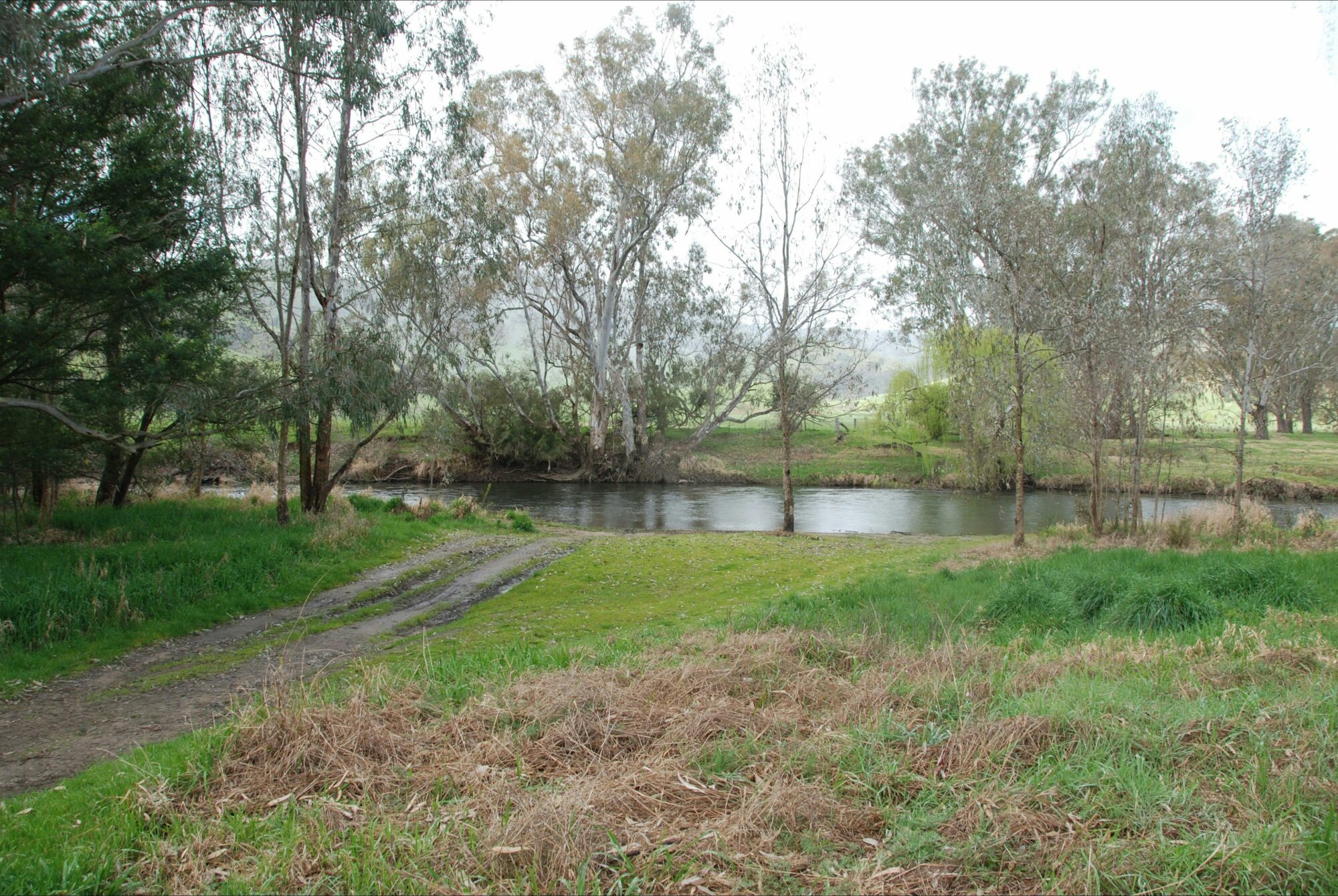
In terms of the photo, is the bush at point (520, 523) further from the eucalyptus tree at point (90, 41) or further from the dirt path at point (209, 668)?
the eucalyptus tree at point (90, 41)

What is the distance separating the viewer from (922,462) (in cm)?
4153

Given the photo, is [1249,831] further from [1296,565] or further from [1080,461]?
[1080,461]

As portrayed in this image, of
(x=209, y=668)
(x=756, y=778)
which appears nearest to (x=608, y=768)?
(x=756, y=778)

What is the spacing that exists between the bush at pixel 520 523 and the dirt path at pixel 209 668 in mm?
6516

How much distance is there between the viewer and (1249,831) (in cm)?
345

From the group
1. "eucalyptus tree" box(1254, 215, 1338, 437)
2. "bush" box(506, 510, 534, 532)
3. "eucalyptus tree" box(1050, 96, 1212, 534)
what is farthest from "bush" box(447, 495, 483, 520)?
"eucalyptus tree" box(1254, 215, 1338, 437)

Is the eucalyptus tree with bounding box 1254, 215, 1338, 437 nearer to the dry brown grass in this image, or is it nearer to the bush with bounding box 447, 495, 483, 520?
the dry brown grass

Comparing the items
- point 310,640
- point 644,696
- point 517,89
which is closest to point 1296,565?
point 644,696

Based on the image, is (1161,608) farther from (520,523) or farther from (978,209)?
(520,523)

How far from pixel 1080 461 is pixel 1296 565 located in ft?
53.9

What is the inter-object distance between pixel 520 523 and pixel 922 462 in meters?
26.1

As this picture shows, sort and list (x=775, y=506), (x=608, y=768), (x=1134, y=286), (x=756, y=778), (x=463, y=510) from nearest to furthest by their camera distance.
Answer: (x=756, y=778) → (x=608, y=768) → (x=1134, y=286) → (x=463, y=510) → (x=775, y=506)

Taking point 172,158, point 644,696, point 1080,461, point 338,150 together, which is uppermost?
point 338,150

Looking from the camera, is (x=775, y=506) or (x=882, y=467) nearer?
(x=775, y=506)
